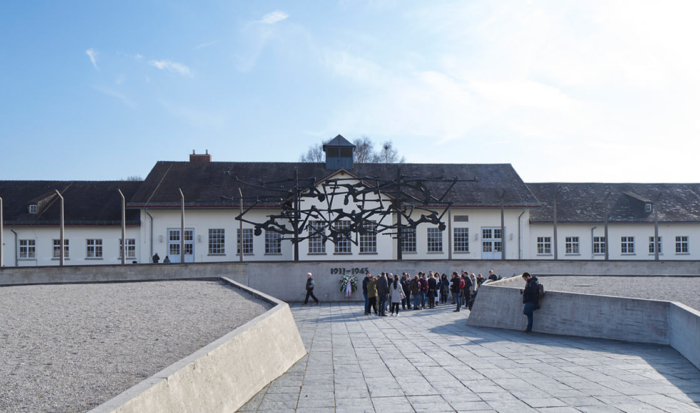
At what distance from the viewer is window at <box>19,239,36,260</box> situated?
37.4 meters

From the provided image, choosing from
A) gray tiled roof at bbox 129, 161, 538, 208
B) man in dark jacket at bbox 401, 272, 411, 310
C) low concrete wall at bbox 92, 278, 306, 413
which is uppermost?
gray tiled roof at bbox 129, 161, 538, 208

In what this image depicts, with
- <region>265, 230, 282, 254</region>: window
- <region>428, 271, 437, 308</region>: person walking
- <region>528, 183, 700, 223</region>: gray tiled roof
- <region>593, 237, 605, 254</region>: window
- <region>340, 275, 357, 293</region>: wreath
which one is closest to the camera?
<region>428, 271, 437, 308</region>: person walking

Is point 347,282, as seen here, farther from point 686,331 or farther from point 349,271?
point 686,331

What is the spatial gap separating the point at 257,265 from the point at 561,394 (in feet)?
66.0

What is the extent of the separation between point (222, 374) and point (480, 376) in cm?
417

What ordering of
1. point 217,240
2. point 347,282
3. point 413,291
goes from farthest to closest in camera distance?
point 217,240 → point 347,282 → point 413,291

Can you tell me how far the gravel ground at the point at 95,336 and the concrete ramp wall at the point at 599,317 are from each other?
22.6 feet

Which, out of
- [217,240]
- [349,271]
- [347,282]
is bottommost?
[347,282]

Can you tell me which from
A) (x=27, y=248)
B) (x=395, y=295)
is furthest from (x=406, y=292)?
(x=27, y=248)

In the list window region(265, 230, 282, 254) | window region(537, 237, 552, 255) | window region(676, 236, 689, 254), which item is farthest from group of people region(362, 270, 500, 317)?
window region(676, 236, 689, 254)

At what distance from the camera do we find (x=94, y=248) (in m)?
37.9

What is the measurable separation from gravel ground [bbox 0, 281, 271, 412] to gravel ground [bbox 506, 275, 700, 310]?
9794 mm

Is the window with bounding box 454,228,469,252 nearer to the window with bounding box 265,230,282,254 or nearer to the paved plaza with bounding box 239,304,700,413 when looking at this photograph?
the window with bounding box 265,230,282,254

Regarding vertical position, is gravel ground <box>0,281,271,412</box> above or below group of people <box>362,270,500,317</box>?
above
